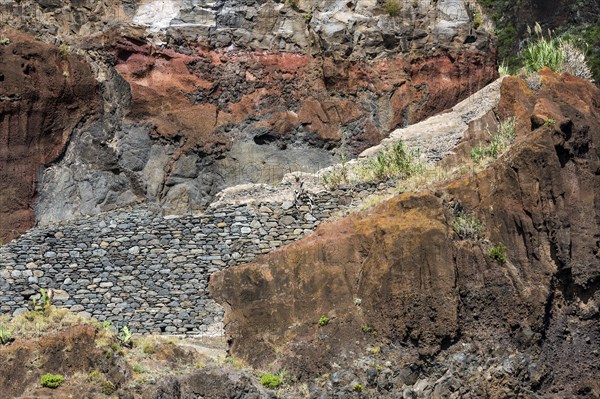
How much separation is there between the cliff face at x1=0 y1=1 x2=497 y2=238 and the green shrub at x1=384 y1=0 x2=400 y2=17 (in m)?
0.04

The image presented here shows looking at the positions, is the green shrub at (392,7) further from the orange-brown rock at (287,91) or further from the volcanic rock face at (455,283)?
the volcanic rock face at (455,283)

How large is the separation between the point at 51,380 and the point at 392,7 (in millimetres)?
14279

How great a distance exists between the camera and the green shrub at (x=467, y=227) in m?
22.3

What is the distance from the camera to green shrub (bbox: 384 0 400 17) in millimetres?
29906

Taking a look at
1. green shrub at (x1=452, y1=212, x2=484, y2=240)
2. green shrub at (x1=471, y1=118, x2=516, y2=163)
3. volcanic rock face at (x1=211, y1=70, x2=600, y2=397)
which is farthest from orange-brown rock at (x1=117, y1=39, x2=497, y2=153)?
green shrub at (x1=452, y1=212, x2=484, y2=240)

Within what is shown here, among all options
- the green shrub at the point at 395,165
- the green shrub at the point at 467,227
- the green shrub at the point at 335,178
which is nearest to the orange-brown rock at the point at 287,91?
the green shrub at the point at 335,178

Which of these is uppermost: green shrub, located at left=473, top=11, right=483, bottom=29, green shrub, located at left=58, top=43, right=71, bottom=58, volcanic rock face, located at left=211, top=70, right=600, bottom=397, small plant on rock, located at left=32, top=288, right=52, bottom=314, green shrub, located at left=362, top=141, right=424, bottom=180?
green shrub, located at left=473, top=11, right=483, bottom=29

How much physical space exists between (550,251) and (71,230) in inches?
382

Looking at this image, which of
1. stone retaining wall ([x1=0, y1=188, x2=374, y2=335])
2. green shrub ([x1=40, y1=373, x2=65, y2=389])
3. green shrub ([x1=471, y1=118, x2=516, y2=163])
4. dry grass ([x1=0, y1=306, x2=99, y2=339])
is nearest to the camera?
green shrub ([x1=40, y1=373, x2=65, y2=389])

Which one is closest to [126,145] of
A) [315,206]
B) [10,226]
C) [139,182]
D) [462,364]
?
[139,182]

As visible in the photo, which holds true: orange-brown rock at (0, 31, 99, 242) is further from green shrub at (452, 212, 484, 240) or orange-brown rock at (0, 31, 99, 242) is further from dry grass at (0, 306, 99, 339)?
green shrub at (452, 212, 484, 240)

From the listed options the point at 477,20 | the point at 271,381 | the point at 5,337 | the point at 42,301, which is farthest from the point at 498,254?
the point at 477,20

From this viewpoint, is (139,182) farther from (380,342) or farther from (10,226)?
(380,342)

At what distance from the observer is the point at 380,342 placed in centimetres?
2155
